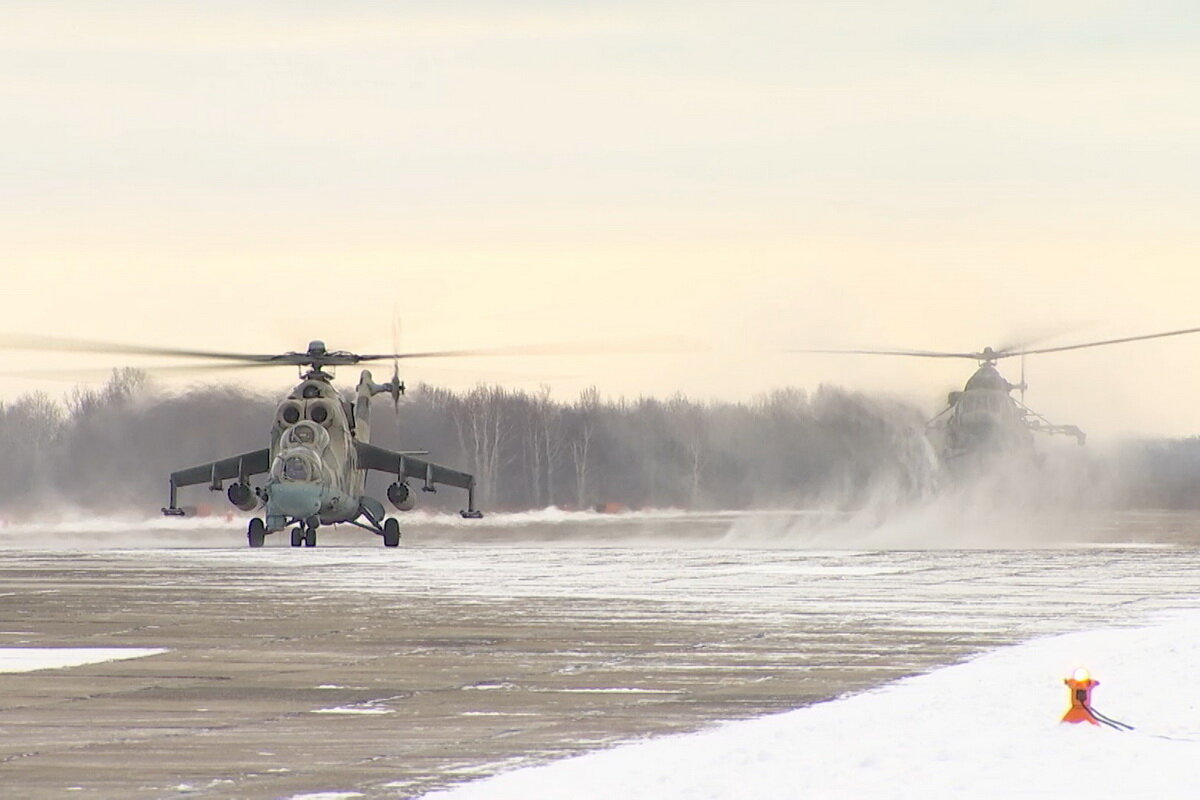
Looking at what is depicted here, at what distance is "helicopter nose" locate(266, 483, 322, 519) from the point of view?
53.2m

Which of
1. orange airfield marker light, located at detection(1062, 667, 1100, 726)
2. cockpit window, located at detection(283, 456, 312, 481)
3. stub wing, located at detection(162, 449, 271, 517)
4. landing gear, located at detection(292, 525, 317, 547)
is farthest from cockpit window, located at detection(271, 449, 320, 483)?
orange airfield marker light, located at detection(1062, 667, 1100, 726)

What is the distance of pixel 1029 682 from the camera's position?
18031 millimetres

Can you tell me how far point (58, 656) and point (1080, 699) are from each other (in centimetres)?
1216

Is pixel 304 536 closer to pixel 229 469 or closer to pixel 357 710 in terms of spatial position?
pixel 229 469

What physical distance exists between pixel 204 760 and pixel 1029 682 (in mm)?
7534

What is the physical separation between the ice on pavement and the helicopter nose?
3606cm

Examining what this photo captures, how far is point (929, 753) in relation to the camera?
552 inches

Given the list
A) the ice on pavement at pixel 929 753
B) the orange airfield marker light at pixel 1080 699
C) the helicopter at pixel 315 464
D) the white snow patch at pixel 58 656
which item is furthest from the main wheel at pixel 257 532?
the orange airfield marker light at pixel 1080 699

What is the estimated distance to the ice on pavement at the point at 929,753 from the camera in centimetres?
1265

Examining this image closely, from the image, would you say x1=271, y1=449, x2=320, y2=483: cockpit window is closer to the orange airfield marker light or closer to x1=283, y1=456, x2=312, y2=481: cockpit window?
x1=283, y1=456, x2=312, y2=481: cockpit window

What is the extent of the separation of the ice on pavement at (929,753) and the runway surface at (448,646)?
731 millimetres

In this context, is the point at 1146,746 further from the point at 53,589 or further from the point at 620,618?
the point at 53,589

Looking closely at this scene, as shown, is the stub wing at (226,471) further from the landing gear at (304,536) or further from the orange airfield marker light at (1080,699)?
the orange airfield marker light at (1080,699)

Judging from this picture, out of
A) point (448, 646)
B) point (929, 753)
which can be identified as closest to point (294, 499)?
point (448, 646)
